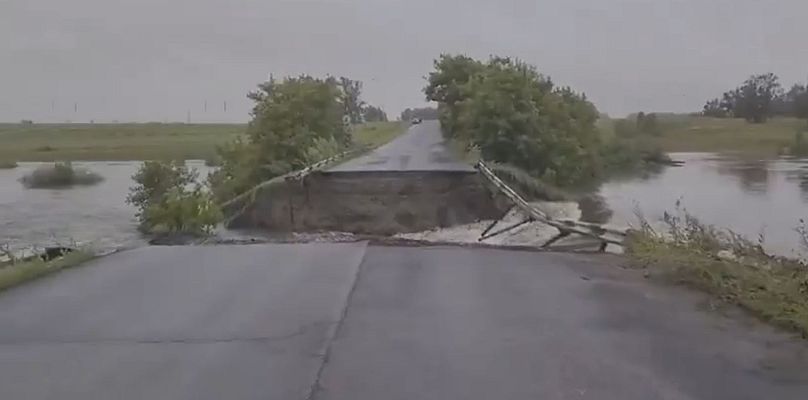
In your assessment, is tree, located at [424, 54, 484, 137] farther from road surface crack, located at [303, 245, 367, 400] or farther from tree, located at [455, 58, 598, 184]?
road surface crack, located at [303, 245, 367, 400]

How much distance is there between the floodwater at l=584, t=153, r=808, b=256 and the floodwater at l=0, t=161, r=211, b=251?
1959 centimetres

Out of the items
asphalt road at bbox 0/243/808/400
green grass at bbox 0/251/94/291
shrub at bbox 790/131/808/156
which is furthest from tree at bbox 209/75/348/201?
shrub at bbox 790/131/808/156

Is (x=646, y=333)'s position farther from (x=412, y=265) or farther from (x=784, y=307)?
(x=412, y=265)

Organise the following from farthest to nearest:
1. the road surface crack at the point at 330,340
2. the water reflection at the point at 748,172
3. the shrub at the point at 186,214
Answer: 1. the water reflection at the point at 748,172
2. the shrub at the point at 186,214
3. the road surface crack at the point at 330,340

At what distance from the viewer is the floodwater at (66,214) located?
115ft

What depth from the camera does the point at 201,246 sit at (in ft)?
41.8

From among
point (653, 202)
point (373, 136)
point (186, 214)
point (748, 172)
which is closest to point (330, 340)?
point (186, 214)

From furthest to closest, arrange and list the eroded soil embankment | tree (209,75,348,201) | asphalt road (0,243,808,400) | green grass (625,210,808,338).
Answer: tree (209,75,348,201) → the eroded soil embankment → green grass (625,210,808,338) → asphalt road (0,243,808,400)

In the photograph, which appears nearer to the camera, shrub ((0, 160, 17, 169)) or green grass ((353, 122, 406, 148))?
green grass ((353, 122, 406, 148))

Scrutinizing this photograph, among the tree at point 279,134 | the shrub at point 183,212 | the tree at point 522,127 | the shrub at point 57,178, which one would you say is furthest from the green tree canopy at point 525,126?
the shrub at point 57,178

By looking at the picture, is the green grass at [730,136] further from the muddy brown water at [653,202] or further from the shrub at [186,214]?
the shrub at [186,214]

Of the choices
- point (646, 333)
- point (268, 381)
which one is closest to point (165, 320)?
point (268, 381)

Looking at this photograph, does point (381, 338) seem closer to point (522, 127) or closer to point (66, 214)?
point (522, 127)

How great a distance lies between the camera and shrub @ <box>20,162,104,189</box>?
63312 millimetres
